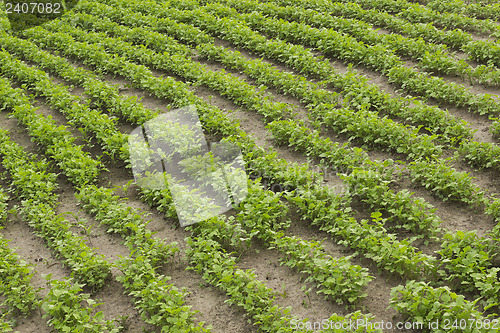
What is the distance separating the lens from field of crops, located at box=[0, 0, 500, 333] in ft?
16.6

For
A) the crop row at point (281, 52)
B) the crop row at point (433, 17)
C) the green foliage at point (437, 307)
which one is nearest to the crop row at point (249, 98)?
the crop row at point (281, 52)

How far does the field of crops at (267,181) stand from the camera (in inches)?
200

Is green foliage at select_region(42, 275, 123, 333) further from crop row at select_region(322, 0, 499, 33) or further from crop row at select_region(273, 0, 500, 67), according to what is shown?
crop row at select_region(322, 0, 499, 33)

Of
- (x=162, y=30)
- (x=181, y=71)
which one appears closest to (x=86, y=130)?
(x=181, y=71)

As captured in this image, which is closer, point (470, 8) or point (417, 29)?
point (417, 29)

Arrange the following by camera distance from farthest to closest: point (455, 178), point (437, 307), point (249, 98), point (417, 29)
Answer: point (417, 29) < point (249, 98) < point (455, 178) < point (437, 307)

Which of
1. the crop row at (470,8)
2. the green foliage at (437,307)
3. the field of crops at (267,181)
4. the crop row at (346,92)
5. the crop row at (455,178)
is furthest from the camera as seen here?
the crop row at (470,8)

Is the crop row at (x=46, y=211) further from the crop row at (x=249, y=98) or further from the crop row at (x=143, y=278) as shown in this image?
the crop row at (x=249, y=98)

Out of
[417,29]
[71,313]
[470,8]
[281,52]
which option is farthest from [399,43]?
[71,313]

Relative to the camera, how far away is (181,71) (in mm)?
10445

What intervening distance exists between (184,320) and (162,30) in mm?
10372

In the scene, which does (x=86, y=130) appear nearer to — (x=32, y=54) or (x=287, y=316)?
(x=32, y=54)

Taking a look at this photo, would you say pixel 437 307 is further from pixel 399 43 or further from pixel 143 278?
pixel 399 43

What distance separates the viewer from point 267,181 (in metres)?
6.98
